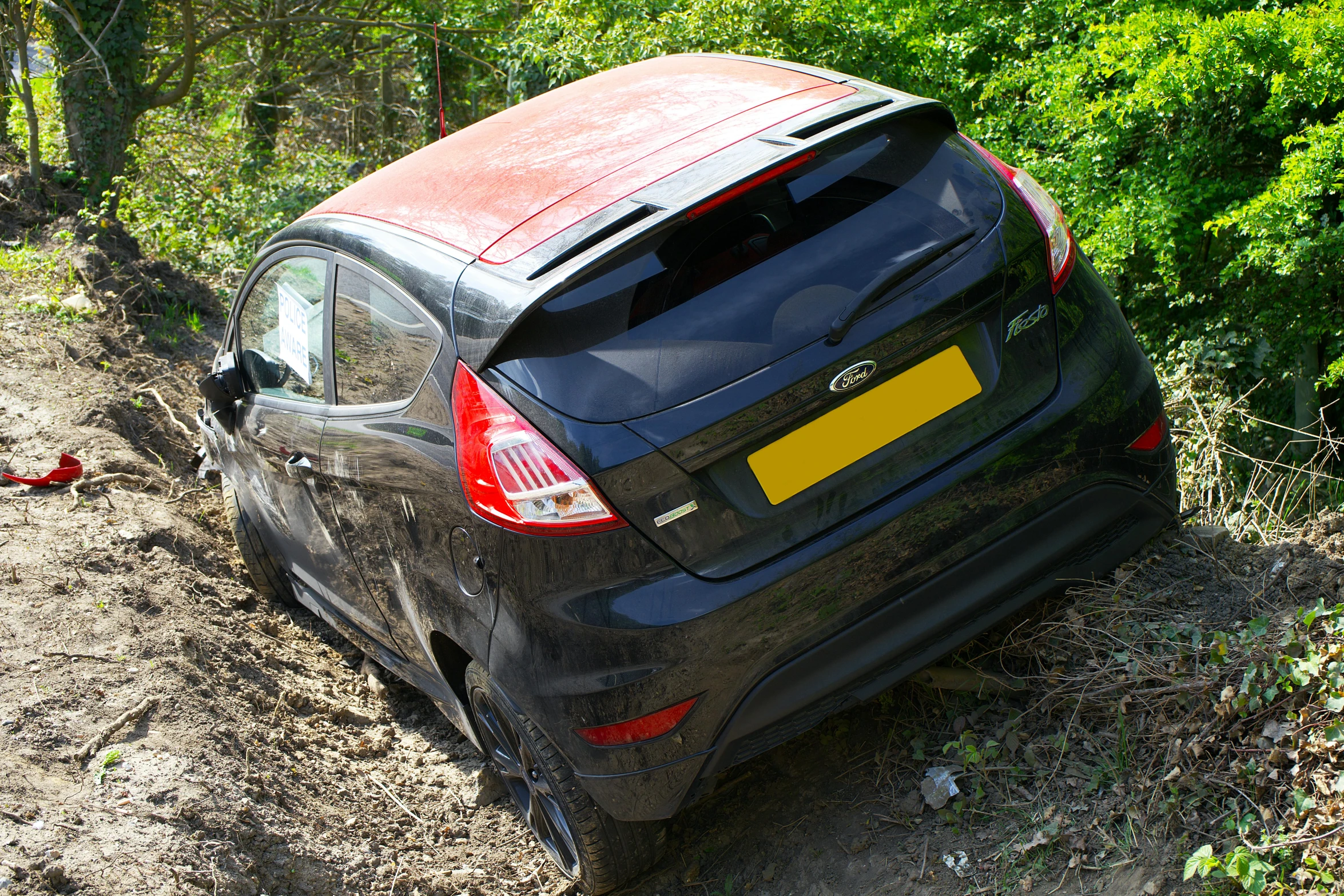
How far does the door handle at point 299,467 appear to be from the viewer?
129 inches

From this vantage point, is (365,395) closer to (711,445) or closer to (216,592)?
(711,445)

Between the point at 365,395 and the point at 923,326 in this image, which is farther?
the point at 365,395

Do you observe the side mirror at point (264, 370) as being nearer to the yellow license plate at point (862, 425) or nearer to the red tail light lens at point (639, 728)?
the red tail light lens at point (639, 728)

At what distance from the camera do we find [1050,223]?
270 centimetres

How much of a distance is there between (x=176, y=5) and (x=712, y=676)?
10.2 m

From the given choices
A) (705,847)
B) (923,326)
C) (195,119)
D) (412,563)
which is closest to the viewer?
(923,326)

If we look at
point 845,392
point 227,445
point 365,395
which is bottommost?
point 227,445

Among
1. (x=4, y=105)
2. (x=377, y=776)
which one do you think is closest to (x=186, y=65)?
(x=4, y=105)

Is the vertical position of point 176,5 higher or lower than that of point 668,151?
lower

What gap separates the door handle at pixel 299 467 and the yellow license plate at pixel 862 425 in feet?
5.45

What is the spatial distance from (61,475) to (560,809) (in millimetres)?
3311

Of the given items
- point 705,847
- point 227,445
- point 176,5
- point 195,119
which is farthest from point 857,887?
point 195,119

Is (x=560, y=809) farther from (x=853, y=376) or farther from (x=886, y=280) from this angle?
(x=886, y=280)

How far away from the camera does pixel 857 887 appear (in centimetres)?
271
